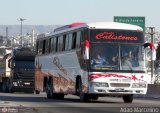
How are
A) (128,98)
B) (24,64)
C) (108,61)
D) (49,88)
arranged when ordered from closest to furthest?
(108,61), (128,98), (49,88), (24,64)

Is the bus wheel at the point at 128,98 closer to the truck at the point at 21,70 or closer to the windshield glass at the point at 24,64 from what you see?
the truck at the point at 21,70

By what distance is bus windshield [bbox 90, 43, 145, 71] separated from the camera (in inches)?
1020

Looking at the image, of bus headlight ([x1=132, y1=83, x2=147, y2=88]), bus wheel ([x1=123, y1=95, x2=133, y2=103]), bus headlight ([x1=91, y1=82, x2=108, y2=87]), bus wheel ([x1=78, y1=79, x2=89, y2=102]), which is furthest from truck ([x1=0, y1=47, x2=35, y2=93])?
bus headlight ([x1=132, y1=83, x2=147, y2=88])

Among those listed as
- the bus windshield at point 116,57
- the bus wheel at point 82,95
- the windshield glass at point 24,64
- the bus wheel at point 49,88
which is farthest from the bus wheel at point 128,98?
the windshield glass at point 24,64

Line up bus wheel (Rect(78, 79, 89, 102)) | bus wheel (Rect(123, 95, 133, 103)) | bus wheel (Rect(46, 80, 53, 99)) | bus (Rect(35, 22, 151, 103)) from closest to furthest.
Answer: bus (Rect(35, 22, 151, 103)), bus wheel (Rect(78, 79, 89, 102)), bus wheel (Rect(123, 95, 133, 103)), bus wheel (Rect(46, 80, 53, 99))

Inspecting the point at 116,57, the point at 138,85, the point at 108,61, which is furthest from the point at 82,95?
the point at 138,85

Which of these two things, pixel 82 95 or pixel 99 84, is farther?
pixel 82 95

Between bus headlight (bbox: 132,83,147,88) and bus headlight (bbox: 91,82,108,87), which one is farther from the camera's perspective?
bus headlight (bbox: 132,83,147,88)

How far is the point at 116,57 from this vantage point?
25.9 meters

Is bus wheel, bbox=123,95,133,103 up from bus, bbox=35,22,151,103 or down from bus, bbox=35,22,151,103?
down

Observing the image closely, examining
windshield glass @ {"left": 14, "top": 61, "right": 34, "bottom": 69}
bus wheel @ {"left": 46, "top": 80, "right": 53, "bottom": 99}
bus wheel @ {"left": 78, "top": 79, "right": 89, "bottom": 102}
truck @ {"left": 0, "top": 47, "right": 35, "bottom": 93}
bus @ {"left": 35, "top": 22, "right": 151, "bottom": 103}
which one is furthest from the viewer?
windshield glass @ {"left": 14, "top": 61, "right": 34, "bottom": 69}

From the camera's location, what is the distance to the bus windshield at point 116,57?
25.9 metres

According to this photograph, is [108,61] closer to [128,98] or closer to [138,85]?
[138,85]

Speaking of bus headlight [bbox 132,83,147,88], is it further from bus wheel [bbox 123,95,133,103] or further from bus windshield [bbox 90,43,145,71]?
bus wheel [bbox 123,95,133,103]
